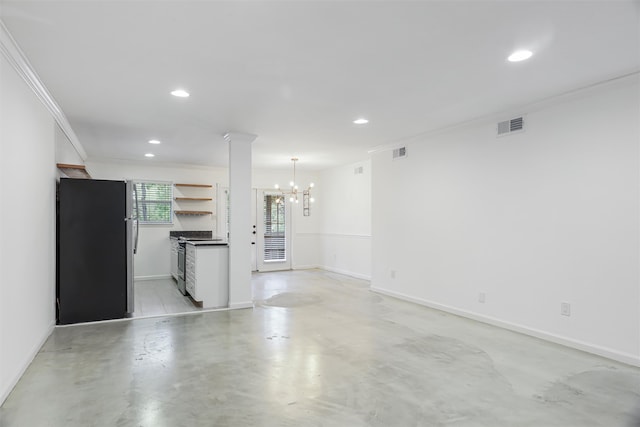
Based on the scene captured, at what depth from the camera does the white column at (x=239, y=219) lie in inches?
215

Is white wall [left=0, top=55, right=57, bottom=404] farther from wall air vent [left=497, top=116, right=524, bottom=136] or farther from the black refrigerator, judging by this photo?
wall air vent [left=497, top=116, right=524, bottom=136]

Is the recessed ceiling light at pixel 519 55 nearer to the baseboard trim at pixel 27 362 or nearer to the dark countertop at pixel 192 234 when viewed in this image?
the baseboard trim at pixel 27 362

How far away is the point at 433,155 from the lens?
5613 mm

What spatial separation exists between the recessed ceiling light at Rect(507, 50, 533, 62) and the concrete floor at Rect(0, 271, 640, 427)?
2.61m

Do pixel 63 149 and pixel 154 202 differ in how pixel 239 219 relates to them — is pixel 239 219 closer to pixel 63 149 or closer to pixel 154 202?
pixel 63 149

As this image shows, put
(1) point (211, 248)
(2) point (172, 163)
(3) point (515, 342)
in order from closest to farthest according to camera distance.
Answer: (3) point (515, 342), (1) point (211, 248), (2) point (172, 163)

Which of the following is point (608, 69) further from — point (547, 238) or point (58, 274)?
point (58, 274)

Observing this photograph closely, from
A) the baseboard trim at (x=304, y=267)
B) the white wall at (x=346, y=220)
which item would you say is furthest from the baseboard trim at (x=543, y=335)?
the baseboard trim at (x=304, y=267)

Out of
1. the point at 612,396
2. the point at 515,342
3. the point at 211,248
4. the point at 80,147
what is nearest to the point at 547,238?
the point at 515,342

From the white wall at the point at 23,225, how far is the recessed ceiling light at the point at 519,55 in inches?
151

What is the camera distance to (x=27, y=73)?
3.18 m

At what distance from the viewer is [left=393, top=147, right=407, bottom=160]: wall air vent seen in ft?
20.1

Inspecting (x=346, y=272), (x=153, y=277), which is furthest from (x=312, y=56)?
(x=153, y=277)

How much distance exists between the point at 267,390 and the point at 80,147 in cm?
579
